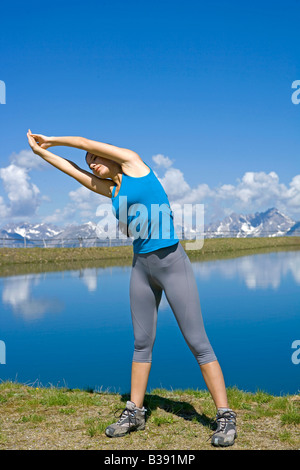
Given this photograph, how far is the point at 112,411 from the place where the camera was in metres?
3.99

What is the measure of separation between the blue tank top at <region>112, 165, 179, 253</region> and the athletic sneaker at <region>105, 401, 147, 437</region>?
1.21 metres

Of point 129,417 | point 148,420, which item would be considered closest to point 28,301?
point 148,420

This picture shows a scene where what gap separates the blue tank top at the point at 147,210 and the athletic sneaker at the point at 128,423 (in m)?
1.21

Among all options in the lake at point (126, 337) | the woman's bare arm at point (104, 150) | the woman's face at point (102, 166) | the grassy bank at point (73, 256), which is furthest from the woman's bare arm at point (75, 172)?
the grassy bank at point (73, 256)

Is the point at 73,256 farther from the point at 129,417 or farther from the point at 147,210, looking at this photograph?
the point at 147,210

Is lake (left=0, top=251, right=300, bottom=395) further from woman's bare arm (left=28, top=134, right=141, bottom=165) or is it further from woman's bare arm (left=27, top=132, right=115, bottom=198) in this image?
woman's bare arm (left=28, top=134, right=141, bottom=165)

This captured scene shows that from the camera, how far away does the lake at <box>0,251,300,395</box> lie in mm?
6672

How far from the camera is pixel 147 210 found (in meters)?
3.33

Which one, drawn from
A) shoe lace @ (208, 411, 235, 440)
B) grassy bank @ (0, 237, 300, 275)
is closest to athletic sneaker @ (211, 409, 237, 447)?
shoe lace @ (208, 411, 235, 440)

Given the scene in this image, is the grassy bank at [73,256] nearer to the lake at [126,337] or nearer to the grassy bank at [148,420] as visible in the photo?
the lake at [126,337]

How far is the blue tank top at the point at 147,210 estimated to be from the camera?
3.32 meters

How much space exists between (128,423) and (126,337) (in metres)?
5.97

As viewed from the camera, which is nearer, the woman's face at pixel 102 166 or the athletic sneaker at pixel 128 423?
the athletic sneaker at pixel 128 423
